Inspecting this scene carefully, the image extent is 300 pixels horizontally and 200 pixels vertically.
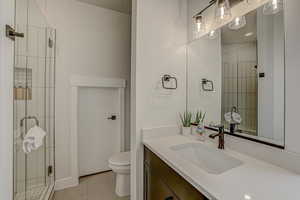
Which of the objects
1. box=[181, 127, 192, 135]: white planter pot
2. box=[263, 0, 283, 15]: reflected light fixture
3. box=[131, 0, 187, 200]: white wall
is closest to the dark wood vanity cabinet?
box=[131, 0, 187, 200]: white wall

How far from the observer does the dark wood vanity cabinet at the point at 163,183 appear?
85 cm

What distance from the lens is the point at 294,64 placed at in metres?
0.88

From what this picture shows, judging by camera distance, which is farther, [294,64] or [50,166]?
[50,166]

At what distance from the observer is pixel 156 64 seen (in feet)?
5.30

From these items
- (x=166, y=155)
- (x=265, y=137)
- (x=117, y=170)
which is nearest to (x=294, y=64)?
(x=265, y=137)

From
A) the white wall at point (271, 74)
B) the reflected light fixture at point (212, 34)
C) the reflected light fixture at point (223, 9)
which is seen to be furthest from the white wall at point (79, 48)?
the white wall at point (271, 74)

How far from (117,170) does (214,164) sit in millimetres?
1222

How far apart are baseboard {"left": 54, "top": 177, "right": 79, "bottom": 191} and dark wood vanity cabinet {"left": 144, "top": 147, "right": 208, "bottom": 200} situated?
52.9 inches

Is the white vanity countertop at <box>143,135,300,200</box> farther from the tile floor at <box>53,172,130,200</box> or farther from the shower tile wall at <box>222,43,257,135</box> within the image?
the tile floor at <box>53,172,130,200</box>

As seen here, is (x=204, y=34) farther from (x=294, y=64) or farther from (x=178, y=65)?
(x=294, y=64)

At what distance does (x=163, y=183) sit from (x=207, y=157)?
437mm

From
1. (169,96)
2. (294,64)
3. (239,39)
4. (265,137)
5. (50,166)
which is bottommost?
(50,166)

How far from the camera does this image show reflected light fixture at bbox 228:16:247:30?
1.21 meters

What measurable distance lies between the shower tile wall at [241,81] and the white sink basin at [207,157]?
0.91 ft
